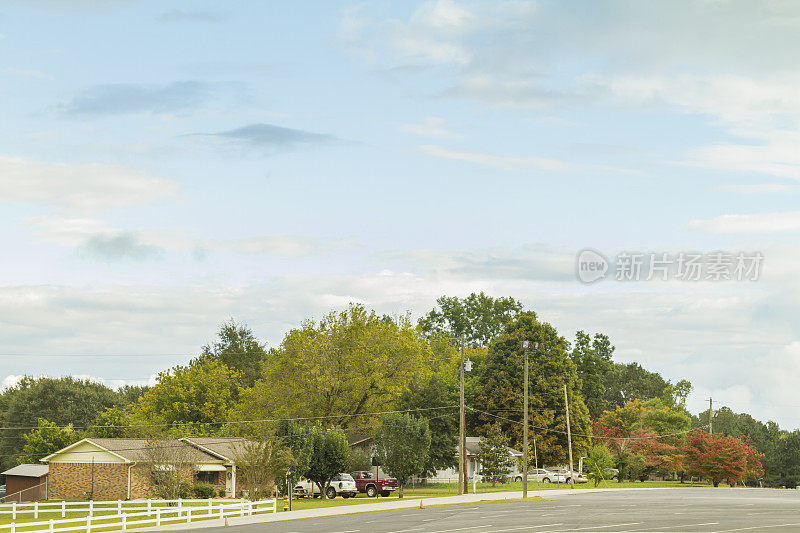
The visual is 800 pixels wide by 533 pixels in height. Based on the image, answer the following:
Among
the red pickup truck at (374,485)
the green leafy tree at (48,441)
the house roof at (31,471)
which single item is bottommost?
the red pickup truck at (374,485)

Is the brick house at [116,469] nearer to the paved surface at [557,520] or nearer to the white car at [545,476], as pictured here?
the paved surface at [557,520]

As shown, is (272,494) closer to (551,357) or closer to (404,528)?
(404,528)

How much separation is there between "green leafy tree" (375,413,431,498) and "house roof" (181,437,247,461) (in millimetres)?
10773

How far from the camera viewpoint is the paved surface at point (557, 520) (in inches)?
1273

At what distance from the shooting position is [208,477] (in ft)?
208

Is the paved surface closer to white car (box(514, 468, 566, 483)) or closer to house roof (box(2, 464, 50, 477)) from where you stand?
house roof (box(2, 464, 50, 477))

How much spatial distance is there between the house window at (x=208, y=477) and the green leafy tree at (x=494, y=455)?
25.0 metres

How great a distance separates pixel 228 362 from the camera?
427ft

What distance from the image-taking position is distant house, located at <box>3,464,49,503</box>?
215ft

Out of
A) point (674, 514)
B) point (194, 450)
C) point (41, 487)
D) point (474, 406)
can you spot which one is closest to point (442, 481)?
point (474, 406)

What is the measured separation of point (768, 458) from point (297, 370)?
69.3m

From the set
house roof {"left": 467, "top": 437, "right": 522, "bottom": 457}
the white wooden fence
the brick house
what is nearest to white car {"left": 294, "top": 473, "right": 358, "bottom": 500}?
the brick house

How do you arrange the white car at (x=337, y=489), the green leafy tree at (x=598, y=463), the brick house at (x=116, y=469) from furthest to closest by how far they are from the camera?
the green leafy tree at (x=598, y=463) < the white car at (x=337, y=489) < the brick house at (x=116, y=469)

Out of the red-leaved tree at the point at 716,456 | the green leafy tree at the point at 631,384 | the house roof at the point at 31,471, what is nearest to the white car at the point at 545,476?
the red-leaved tree at the point at 716,456
